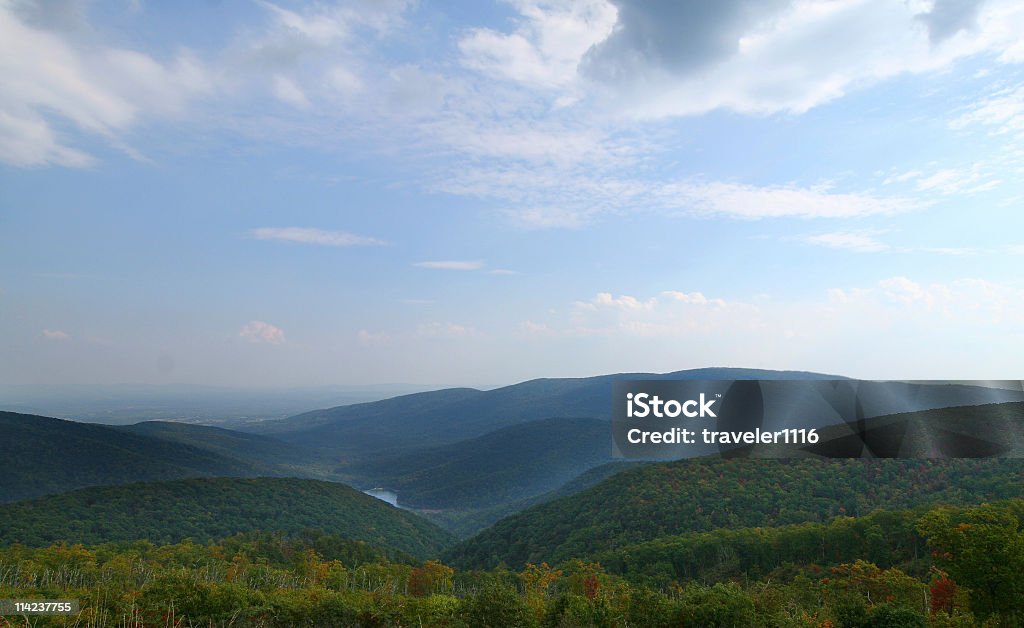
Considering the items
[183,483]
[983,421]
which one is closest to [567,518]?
[983,421]

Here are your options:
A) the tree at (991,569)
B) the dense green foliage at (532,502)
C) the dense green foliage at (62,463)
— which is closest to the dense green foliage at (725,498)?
the tree at (991,569)

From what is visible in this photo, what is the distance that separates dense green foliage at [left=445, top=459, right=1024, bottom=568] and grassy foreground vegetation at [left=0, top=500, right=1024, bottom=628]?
58.7 feet

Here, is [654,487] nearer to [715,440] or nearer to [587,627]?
[715,440]

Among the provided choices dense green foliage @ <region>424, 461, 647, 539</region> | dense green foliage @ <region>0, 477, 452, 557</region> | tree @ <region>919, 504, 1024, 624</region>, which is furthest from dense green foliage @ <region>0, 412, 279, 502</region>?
tree @ <region>919, 504, 1024, 624</region>

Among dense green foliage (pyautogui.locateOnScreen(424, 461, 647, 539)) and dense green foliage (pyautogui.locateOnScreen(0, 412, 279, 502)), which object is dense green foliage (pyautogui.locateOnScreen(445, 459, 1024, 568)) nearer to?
dense green foliage (pyautogui.locateOnScreen(424, 461, 647, 539))

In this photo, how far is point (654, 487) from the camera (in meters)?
102

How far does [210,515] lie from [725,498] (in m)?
115

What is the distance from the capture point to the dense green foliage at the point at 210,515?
3969 inches

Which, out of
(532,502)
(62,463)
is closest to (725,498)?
(532,502)

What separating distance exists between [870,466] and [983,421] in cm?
1788

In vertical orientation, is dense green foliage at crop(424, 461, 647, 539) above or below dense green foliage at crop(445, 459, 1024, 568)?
below

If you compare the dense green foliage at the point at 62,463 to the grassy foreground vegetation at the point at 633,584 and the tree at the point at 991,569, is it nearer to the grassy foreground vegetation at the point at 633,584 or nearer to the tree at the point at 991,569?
the grassy foreground vegetation at the point at 633,584

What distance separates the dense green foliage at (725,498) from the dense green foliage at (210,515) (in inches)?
1343

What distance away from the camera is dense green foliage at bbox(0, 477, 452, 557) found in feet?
331
